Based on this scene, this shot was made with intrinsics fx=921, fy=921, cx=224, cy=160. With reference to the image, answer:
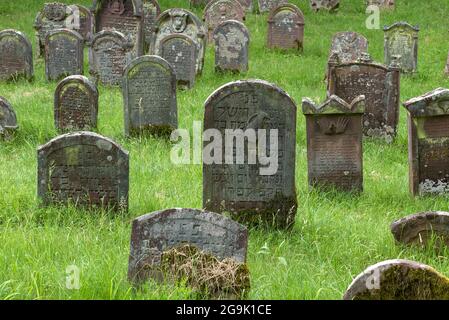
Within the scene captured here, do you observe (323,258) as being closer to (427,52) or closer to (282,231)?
(282,231)

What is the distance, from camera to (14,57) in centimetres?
1555

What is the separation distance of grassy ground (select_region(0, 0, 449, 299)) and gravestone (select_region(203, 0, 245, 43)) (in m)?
5.12

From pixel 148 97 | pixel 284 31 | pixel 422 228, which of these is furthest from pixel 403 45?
pixel 422 228

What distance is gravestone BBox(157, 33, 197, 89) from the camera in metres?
15.2

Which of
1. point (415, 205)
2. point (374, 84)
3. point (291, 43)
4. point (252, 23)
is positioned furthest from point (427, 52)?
point (415, 205)

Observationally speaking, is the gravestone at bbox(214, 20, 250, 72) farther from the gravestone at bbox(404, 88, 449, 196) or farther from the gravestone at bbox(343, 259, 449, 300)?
the gravestone at bbox(343, 259, 449, 300)

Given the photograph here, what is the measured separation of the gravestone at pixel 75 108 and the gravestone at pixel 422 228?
544 cm

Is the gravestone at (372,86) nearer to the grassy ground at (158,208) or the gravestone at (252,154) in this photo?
the grassy ground at (158,208)

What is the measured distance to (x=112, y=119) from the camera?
499 inches

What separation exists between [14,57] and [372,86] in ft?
21.1

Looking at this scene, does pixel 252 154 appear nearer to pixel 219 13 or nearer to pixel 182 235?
pixel 182 235

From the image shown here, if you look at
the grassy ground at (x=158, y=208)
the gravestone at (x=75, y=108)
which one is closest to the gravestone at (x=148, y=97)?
the grassy ground at (x=158, y=208)

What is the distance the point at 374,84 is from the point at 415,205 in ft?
11.2

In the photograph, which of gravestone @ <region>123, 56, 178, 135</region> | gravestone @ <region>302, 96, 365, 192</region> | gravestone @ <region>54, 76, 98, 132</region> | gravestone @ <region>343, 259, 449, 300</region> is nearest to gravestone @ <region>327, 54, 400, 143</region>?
gravestone @ <region>123, 56, 178, 135</region>
